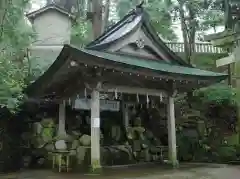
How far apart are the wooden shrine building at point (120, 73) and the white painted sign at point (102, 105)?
1.88 feet

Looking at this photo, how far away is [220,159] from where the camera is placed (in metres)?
13.3

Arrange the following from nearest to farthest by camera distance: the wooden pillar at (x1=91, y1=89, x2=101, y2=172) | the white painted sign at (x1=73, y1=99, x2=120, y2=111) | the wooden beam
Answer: the wooden pillar at (x1=91, y1=89, x2=101, y2=172) → the wooden beam → the white painted sign at (x1=73, y1=99, x2=120, y2=111)

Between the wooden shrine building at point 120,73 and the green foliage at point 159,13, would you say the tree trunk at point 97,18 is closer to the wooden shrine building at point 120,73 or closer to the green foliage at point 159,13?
the green foliage at point 159,13

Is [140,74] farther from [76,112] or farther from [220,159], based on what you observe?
[220,159]

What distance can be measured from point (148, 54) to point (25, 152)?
633 centimetres

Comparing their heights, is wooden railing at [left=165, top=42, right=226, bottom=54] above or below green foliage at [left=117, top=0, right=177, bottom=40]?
below

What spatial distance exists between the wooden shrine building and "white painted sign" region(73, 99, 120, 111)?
572 millimetres

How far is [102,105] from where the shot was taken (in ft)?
40.2

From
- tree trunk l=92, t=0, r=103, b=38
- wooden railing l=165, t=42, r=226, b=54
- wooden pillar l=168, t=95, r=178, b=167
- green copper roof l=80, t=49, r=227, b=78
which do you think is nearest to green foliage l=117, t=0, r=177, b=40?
wooden railing l=165, t=42, r=226, b=54

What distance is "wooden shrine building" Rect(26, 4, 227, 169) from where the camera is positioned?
29.1 feet

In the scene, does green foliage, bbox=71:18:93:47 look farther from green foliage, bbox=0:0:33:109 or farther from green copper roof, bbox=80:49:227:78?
green copper roof, bbox=80:49:227:78

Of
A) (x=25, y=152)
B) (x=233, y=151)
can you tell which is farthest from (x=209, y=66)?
(x=25, y=152)

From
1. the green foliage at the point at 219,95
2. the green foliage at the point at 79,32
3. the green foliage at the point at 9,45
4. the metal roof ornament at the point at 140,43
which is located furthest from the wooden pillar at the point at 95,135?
the green foliage at the point at 79,32

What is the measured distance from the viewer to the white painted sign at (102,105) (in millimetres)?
11555
